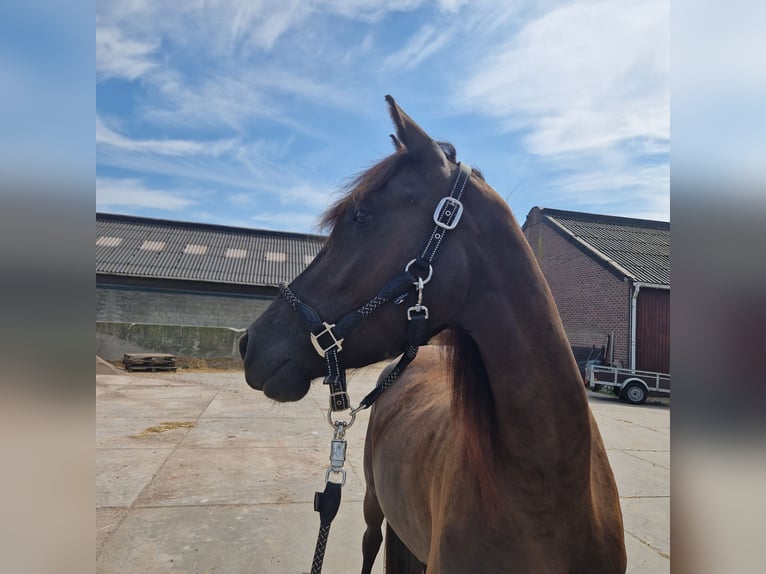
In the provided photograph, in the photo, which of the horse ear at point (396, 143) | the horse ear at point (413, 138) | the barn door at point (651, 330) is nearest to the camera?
the horse ear at point (413, 138)

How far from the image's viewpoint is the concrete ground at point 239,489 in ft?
11.7

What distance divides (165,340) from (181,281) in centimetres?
532

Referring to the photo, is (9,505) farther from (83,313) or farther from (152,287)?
(152,287)

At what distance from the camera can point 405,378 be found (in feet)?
10.4

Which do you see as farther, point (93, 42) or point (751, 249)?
point (93, 42)

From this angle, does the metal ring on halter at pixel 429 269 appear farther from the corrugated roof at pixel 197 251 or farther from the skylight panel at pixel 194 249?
the skylight panel at pixel 194 249

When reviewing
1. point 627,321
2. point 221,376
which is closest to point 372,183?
point 221,376

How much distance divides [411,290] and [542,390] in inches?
19.5

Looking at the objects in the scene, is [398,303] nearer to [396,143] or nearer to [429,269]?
[429,269]

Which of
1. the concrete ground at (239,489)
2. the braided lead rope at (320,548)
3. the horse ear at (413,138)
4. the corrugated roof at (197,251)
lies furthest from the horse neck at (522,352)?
the corrugated roof at (197,251)

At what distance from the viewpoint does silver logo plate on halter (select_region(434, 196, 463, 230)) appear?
1422 mm

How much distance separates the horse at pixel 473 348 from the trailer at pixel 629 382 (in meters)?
14.2

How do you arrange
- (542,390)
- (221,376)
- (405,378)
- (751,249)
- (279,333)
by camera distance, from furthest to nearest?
(221,376), (405,378), (279,333), (542,390), (751,249)

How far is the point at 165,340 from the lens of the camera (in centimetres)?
1745
